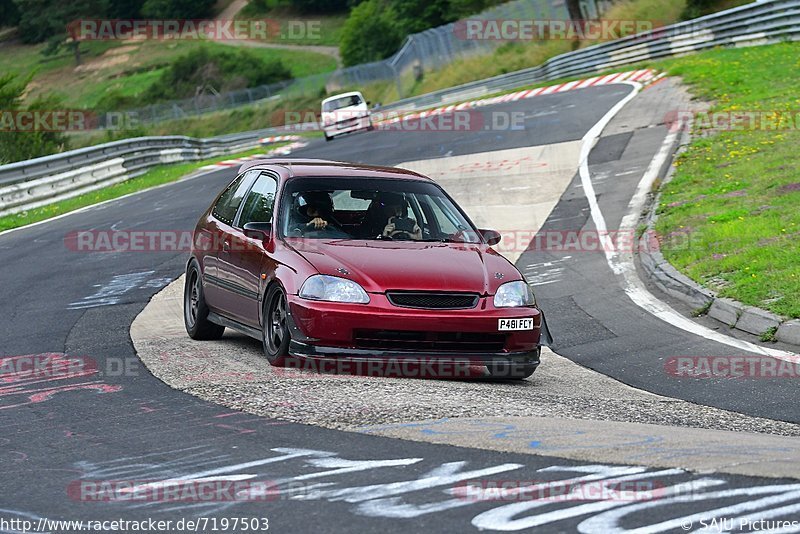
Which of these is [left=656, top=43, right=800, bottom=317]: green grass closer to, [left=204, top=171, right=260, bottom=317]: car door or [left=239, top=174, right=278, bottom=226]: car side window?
[left=239, top=174, right=278, bottom=226]: car side window

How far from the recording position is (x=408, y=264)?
912 cm

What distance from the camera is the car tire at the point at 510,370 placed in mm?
8992

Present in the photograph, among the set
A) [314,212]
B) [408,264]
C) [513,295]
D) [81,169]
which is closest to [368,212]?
[314,212]

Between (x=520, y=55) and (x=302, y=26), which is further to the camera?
(x=302, y=26)

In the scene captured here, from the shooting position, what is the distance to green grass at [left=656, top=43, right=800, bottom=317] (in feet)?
40.5

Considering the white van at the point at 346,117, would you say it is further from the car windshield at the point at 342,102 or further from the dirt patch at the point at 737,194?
the dirt patch at the point at 737,194

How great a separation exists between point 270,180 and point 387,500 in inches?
222

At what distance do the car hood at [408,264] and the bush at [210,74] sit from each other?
93.6 metres

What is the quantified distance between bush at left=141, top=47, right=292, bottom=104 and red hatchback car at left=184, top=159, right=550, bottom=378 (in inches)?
3643

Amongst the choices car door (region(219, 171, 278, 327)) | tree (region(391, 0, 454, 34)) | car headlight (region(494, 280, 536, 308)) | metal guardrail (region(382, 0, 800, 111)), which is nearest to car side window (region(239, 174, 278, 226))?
car door (region(219, 171, 278, 327))

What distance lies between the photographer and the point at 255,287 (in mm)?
9766

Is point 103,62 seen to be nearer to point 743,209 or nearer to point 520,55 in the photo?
point 520,55

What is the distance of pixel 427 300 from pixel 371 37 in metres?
94.2

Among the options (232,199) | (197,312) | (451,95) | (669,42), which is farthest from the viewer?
(451,95)
